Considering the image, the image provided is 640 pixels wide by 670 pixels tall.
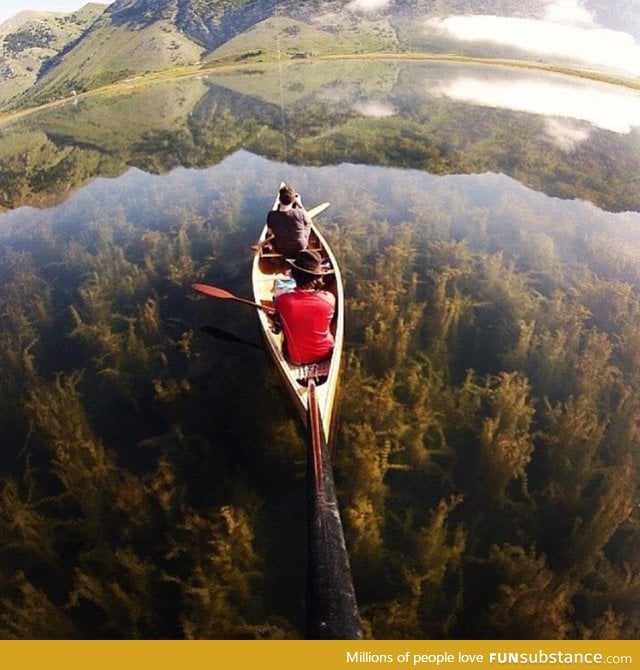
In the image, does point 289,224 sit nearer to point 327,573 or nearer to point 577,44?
point 327,573

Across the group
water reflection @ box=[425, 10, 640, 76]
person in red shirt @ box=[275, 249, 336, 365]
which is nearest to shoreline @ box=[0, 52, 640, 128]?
water reflection @ box=[425, 10, 640, 76]

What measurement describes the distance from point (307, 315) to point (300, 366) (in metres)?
1.32

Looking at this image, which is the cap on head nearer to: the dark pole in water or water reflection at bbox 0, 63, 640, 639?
water reflection at bbox 0, 63, 640, 639

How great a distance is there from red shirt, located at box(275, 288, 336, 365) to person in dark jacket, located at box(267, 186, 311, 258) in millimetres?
4922

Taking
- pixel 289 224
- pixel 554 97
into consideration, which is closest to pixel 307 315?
pixel 289 224

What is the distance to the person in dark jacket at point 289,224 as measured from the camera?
16.4 meters

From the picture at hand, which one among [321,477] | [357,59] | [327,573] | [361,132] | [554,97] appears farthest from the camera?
[357,59]

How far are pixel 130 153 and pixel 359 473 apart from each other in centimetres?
3824

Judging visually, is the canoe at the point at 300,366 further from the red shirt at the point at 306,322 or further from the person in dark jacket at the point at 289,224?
the person in dark jacket at the point at 289,224

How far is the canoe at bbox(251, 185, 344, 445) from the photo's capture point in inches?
440

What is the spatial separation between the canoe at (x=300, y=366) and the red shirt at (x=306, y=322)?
0.26 m

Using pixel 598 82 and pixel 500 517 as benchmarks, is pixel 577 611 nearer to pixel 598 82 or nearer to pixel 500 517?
pixel 500 517

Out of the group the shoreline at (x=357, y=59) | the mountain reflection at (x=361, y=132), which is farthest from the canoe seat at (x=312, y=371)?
the shoreline at (x=357, y=59)

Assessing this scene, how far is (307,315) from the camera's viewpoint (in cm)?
1206
